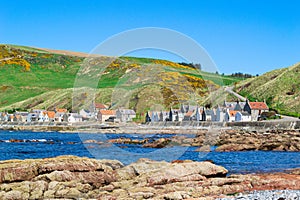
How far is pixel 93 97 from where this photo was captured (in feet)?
572

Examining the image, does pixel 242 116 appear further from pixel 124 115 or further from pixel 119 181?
pixel 119 181

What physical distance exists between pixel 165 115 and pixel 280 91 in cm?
3667

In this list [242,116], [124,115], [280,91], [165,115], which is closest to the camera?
[242,116]

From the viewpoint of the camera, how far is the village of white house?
4161 inches

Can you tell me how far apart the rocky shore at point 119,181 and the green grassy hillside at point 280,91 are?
88.0m

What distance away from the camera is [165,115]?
131 metres

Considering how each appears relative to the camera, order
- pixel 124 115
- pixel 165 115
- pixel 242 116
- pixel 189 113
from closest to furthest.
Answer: pixel 242 116 → pixel 189 113 → pixel 165 115 → pixel 124 115

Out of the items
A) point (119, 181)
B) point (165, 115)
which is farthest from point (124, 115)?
point (119, 181)

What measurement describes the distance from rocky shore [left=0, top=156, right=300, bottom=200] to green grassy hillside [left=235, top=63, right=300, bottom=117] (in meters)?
88.0

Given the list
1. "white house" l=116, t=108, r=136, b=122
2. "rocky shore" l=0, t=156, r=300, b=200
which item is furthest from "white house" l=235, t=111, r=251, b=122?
"rocky shore" l=0, t=156, r=300, b=200

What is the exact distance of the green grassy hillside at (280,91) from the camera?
378 feet

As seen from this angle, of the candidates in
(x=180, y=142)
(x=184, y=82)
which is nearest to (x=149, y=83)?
(x=184, y=82)

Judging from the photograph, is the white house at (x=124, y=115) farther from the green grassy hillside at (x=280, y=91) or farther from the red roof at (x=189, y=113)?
the green grassy hillside at (x=280, y=91)

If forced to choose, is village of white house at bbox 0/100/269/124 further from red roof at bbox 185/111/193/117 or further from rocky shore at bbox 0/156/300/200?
rocky shore at bbox 0/156/300/200
